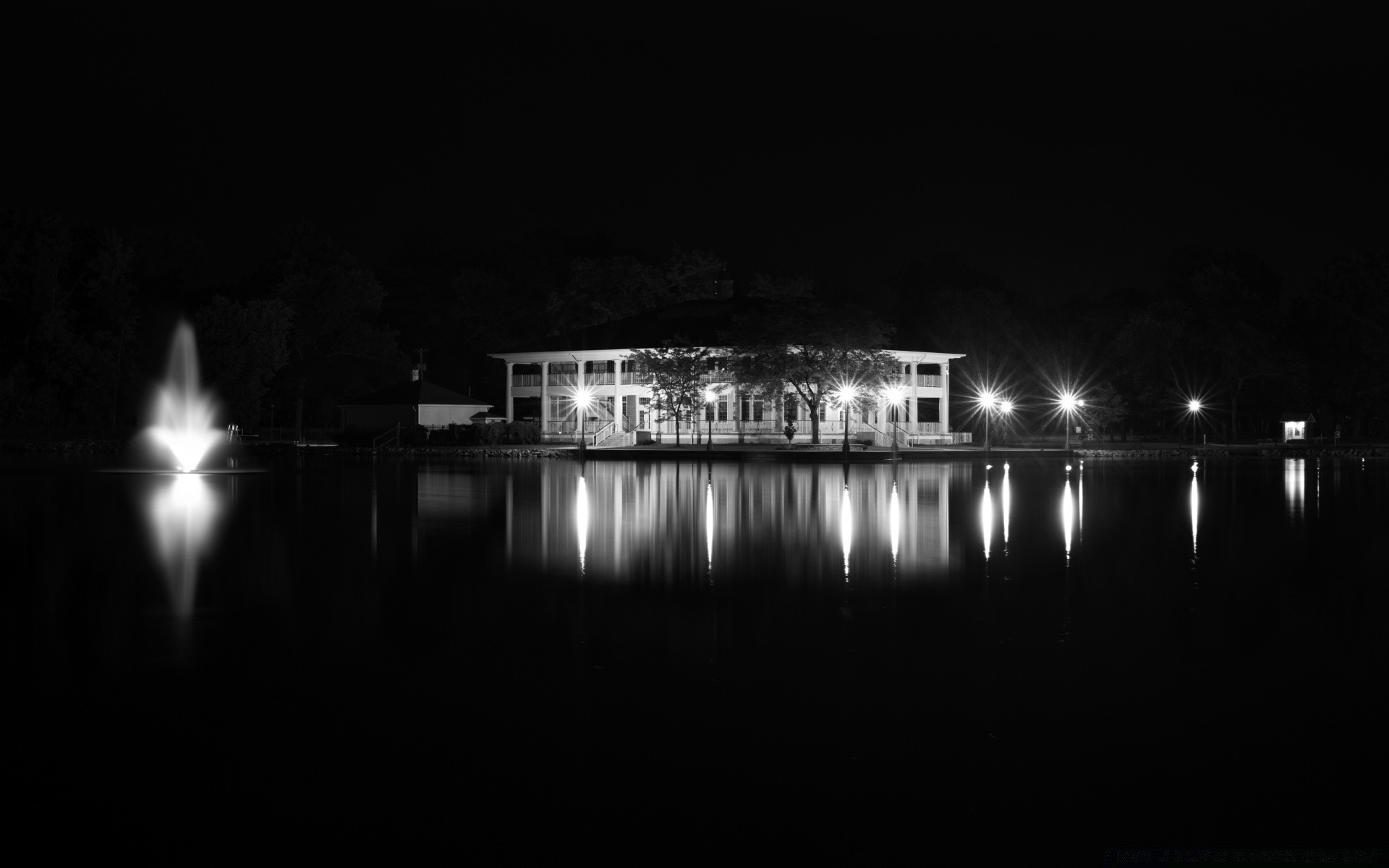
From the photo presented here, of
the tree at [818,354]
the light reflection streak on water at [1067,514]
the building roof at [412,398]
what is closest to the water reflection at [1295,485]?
the light reflection streak on water at [1067,514]

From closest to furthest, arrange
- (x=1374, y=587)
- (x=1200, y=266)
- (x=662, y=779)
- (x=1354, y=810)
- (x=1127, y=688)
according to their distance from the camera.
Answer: (x=1354, y=810) < (x=662, y=779) < (x=1127, y=688) < (x=1374, y=587) < (x=1200, y=266)

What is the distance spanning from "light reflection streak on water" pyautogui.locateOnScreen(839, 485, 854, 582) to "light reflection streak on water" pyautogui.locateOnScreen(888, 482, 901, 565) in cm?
54

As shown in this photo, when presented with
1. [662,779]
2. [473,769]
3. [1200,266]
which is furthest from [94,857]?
[1200,266]

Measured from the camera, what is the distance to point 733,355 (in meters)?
60.9

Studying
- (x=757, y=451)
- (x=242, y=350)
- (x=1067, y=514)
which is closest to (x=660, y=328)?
(x=757, y=451)

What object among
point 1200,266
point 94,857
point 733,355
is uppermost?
point 1200,266

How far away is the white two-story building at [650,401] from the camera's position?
212 feet

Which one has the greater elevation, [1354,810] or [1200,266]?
[1200,266]

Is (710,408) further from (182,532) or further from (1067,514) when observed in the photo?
(182,532)

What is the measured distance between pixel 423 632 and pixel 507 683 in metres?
2.08

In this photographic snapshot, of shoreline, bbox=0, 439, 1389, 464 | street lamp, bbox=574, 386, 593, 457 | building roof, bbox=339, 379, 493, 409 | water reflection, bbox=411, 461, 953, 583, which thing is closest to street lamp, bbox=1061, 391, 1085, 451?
shoreline, bbox=0, 439, 1389, 464

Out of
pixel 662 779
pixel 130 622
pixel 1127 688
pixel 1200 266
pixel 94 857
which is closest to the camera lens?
pixel 94 857

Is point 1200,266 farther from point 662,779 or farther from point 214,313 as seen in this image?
point 662,779

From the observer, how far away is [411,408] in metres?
73.6
